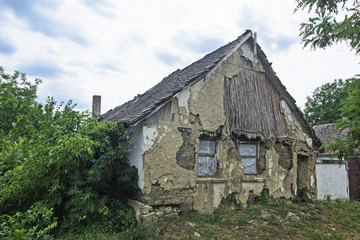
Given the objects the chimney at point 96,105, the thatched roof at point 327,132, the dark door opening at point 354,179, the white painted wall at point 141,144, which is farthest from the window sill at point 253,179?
the thatched roof at point 327,132

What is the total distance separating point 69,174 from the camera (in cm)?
661

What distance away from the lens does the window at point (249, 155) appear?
900 cm

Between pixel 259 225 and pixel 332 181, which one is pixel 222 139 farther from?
pixel 332 181

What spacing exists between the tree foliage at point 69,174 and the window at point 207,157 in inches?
86.1

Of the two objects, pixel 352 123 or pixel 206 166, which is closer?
pixel 352 123

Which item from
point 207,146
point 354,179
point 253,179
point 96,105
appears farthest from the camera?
point 96,105

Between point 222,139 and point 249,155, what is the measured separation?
1.57 meters

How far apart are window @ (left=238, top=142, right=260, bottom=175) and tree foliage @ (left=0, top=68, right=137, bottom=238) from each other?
406cm

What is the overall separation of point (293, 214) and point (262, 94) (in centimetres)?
434

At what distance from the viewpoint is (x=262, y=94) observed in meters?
9.64

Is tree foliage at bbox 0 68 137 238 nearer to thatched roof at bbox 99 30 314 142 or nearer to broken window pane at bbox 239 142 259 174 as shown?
thatched roof at bbox 99 30 314 142

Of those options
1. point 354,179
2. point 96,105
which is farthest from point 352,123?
point 96,105

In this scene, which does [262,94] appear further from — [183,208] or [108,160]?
[108,160]

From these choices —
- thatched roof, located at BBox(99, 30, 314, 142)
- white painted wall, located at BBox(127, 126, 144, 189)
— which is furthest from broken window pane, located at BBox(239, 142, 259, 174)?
white painted wall, located at BBox(127, 126, 144, 189)
